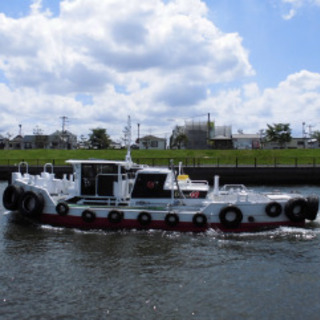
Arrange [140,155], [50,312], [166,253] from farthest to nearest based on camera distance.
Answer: [140,155] → [166,253] → [50,312]

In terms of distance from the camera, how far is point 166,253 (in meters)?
13.5

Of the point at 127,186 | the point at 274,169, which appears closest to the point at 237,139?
the point at 274,169

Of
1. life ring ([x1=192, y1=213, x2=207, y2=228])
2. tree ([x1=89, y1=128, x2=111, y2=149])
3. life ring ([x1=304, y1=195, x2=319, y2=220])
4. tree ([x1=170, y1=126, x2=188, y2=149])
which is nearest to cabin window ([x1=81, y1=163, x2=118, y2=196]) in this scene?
life ring ([x1=192, y1=213, x2=207, y2=228])

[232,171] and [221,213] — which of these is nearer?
[221,213]

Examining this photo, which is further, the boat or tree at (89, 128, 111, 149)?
tree at (89, 128, 111, 149)

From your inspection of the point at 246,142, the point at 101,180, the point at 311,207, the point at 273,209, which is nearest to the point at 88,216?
the point at 101,180

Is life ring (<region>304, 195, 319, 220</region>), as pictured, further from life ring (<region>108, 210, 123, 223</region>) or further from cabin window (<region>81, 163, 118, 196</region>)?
cabin window (<region>81, 163, 118, 196</region>)

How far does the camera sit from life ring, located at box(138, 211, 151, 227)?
53.6ft

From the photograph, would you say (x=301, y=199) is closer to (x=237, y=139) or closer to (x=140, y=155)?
(x=140, y=155)

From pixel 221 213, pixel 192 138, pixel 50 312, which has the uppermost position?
pixel 192 138

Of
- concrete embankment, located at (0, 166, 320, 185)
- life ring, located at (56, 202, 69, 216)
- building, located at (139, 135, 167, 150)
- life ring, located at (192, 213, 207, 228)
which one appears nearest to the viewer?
life ring, located at (192, 213, 207, 228)

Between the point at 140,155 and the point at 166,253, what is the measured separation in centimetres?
5106

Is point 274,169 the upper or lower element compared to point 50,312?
upper

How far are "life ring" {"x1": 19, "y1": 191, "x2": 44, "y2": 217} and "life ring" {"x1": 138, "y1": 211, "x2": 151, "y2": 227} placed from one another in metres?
4.34
